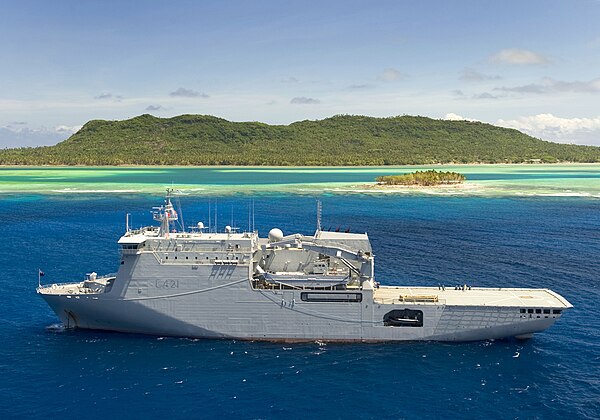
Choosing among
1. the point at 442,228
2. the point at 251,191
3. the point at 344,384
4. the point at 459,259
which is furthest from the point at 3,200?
the point at 344,384

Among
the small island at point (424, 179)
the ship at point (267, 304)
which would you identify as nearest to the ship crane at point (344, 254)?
the ship at point (267, 304)

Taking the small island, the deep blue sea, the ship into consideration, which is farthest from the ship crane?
the small island

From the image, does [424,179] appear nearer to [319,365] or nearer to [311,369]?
[319,365]

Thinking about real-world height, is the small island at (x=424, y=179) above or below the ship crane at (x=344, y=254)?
above

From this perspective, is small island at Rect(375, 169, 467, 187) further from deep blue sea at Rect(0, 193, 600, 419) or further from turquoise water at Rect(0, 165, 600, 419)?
deep blue sea at Rect(0, 193, 600, 419)

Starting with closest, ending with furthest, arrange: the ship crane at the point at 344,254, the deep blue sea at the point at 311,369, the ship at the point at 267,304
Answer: the deep blue sea at the point at 311,369
the ship at the point at 267,304
the ship crane at the point at 344,254

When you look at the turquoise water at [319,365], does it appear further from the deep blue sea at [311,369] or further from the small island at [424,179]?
the small island at [424,179]

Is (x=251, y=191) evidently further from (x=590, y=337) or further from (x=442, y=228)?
(x=590, y=337)

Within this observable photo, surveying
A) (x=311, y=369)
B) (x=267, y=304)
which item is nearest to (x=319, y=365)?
(x=311, y=369)
